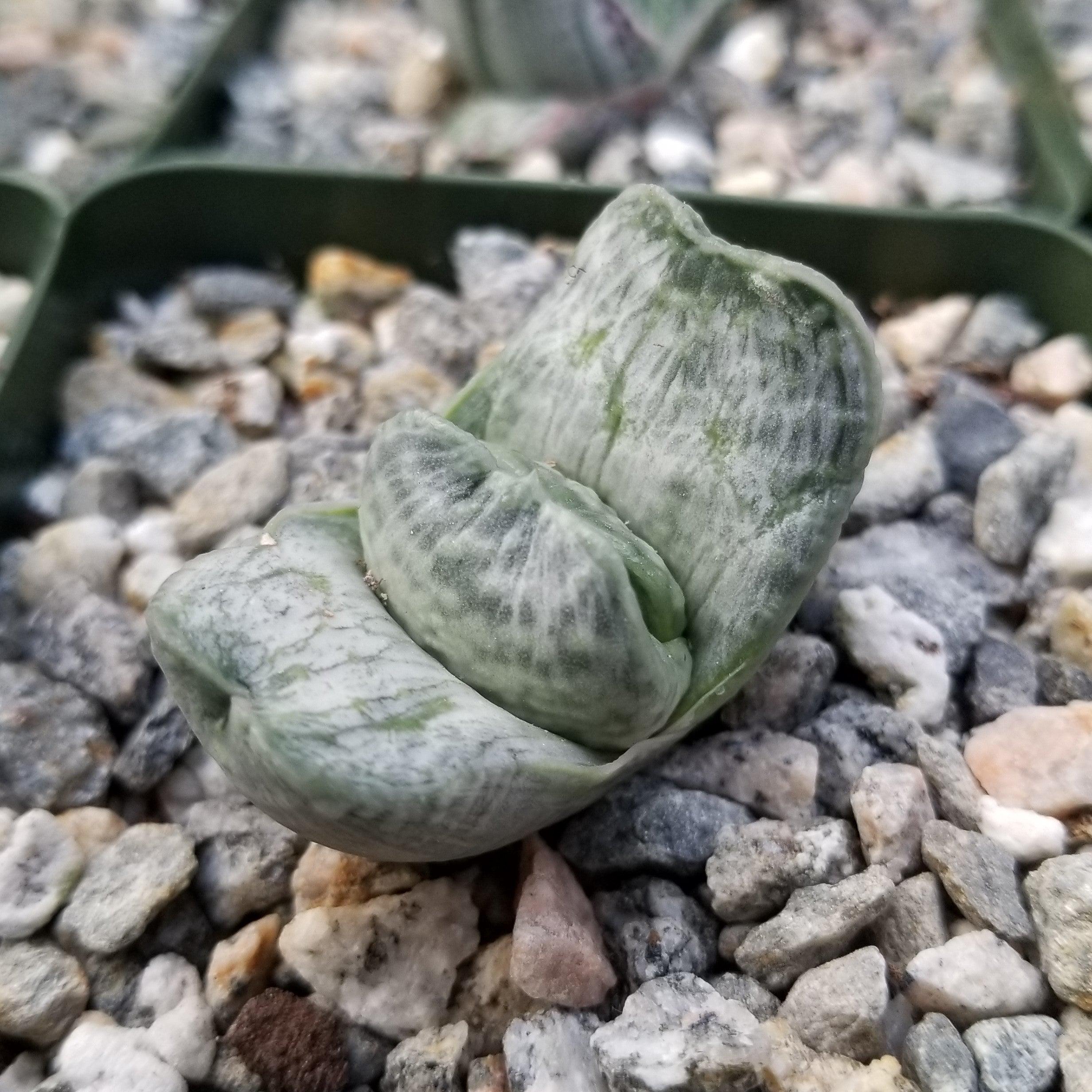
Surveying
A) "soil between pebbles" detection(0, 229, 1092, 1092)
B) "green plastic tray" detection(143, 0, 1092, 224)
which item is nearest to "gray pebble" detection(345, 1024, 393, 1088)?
"soil between pebbles" detection(0, 229, 1092, 1092)

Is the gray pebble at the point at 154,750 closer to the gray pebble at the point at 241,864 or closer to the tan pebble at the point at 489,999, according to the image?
the gray pebble at the point at 241,864

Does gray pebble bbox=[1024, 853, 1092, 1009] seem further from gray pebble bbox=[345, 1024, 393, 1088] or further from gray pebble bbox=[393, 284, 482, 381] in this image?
gray pebble bbox=[393, 284, 482, 381]

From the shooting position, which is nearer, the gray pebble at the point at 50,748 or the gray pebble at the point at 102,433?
the gray pebble at the point at 50,748

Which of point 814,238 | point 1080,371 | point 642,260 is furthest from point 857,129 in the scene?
point 642,260

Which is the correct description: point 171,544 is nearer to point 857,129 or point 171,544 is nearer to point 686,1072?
point 686,1072

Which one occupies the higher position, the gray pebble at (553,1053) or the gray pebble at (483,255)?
the gray pebble at (483,255)

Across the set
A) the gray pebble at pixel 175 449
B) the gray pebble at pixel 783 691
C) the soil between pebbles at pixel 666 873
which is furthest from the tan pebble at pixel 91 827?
the gray pebble at pixel 783 691

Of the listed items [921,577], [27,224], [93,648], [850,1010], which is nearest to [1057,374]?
[921,577]

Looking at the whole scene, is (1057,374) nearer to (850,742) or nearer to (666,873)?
(850,742)
